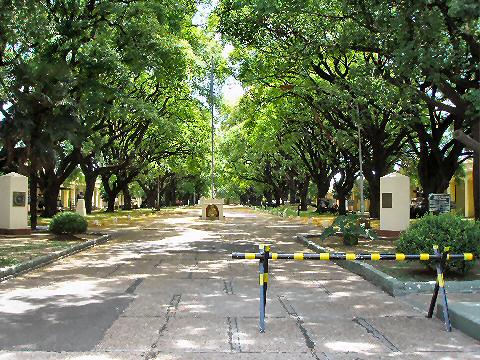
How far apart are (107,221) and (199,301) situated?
23667 mm

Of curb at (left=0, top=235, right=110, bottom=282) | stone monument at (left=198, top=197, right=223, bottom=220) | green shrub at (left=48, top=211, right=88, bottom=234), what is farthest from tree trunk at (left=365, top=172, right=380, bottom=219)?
curb at (left=0, top=235, right=110, bottom=282)

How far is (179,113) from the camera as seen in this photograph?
3744 cm

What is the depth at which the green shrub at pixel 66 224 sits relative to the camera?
61.1ft

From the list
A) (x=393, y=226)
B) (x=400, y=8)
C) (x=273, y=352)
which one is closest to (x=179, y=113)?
(x=393, y=226)

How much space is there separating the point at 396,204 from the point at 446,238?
9.60 metres

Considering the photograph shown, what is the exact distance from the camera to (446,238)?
9250mm

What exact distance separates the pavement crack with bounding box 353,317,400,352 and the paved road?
0.01m

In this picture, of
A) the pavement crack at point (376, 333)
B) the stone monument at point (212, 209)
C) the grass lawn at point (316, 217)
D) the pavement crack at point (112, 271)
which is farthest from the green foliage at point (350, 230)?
the stone monument at point (212, 209)

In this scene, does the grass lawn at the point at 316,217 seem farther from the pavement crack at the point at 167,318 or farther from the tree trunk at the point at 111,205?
the pavement crack at the point at 167,318

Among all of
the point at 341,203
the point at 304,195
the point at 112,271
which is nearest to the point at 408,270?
the point at 112,271

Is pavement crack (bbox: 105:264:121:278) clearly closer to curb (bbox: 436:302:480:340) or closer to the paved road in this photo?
the paved road

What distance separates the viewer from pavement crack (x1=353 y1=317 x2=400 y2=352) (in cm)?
583

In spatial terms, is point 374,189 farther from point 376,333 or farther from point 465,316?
point 376,333

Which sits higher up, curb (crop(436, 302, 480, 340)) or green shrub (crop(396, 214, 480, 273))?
green shrub (crop(396, 214, 480, 273))
